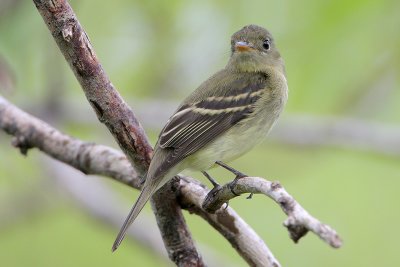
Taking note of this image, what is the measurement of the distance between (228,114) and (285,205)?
1838mm

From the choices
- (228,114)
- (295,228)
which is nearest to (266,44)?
(228,114)

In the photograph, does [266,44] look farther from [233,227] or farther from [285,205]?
[285,205]

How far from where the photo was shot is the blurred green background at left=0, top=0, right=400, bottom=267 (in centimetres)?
493

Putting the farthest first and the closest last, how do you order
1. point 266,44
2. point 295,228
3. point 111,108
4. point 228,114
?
point 266,44, point 228,114, point 111,108, point 295,228

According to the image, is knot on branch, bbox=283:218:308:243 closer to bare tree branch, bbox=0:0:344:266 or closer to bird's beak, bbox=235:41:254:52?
bare tree branch, bbox=0:0:344:266

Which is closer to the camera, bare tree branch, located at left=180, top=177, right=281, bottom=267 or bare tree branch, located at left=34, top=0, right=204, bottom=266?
bare tree branch, located at left=34, top=0, right=204, bottom=266

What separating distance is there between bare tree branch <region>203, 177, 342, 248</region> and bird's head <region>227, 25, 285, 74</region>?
1679 mm

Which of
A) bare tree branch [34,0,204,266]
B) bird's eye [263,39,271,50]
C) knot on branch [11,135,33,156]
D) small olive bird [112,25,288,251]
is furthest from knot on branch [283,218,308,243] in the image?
bird's eye [263,39,271,50]

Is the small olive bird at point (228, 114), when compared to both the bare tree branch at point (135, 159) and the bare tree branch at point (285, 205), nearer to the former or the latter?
the bare tree branch at point (135, 159)

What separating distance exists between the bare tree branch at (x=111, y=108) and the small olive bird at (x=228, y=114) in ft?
0.57

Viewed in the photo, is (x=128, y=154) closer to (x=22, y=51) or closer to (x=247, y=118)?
(x=247, y=118)

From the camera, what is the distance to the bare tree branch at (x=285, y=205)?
7.13ft

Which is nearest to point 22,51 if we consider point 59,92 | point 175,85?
point 59,92

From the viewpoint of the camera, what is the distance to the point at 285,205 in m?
2.45
